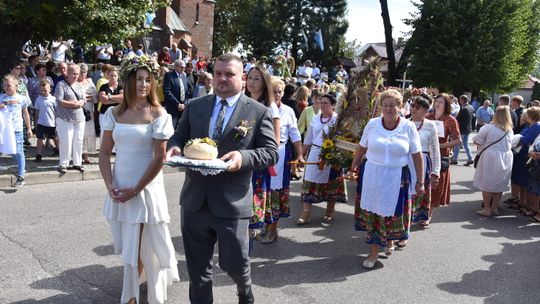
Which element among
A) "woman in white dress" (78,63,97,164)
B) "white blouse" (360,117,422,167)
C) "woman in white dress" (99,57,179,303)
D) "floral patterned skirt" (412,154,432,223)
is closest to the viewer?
"woman in white dress" (99,57,179,303)

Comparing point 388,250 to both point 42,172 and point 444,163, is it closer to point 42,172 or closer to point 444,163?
point 444,163

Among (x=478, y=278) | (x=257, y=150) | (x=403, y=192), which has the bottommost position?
(x=478, y=278)

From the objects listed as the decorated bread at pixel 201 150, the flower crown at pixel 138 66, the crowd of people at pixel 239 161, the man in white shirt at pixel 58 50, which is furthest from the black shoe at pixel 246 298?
the man in white shirt at pixel 58 50

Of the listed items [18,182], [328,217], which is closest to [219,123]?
[328,217]

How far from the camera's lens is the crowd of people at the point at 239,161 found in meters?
3.43

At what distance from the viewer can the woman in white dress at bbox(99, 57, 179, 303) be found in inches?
150

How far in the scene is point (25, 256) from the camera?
5012mm

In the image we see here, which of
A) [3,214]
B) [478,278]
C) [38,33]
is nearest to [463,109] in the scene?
[478,278]

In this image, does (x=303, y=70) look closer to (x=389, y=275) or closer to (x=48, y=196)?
(x=48, y=196)

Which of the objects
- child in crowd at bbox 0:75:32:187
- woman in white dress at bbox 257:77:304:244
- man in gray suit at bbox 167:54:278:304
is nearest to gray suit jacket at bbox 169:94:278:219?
man in gray suit at bbox 167:54:278:304

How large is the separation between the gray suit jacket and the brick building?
43132 millimetres

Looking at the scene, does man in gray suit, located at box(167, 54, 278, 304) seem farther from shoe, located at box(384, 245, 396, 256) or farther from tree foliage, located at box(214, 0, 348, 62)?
tree foliage, located at box(214, 0, 348, 62)

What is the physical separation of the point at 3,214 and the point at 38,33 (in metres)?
5.39

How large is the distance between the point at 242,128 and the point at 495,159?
252 inches
